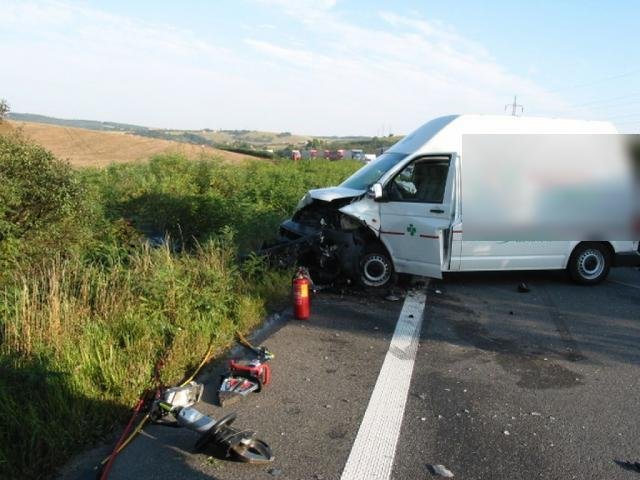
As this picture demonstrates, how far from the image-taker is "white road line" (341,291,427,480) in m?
3.50

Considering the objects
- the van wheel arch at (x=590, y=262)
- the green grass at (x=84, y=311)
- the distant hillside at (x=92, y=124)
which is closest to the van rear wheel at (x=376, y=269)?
the green grass at (x=84, y=311)

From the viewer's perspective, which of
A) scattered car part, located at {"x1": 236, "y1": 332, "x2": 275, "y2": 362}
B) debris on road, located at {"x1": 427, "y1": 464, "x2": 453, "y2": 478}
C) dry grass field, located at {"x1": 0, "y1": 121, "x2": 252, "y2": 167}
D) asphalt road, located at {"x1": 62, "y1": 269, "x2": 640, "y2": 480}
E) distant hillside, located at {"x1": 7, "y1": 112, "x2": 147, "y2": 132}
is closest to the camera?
debris on road, located at {"x1": 427, "y1": 464, "x2": 453, "y2": 478}

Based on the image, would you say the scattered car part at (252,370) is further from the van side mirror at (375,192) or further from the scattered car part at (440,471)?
the van side mirror at (375,192)

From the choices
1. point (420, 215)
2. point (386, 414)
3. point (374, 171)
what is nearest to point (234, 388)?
point (386, 414)

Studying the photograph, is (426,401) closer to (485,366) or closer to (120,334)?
(485,366)

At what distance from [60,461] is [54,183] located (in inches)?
196

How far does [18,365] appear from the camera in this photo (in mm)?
4348

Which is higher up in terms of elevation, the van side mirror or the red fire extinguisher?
the van side mirror

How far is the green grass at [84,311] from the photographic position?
378cm

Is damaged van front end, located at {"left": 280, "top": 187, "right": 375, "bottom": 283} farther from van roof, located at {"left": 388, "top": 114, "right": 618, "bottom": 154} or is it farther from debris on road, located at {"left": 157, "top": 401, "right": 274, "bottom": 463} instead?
debris on road, located at {"left": 157, "top": 401, "right": 274, "bottom": 463}

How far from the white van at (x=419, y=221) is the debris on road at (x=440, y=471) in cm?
436

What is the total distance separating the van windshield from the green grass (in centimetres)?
186

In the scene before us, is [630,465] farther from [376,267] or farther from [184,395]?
[376,267]

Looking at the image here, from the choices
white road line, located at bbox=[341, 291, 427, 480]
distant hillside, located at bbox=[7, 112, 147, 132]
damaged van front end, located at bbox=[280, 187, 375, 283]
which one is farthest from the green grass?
distant hillside, located at bbox=[7, 112, 147, 132]
